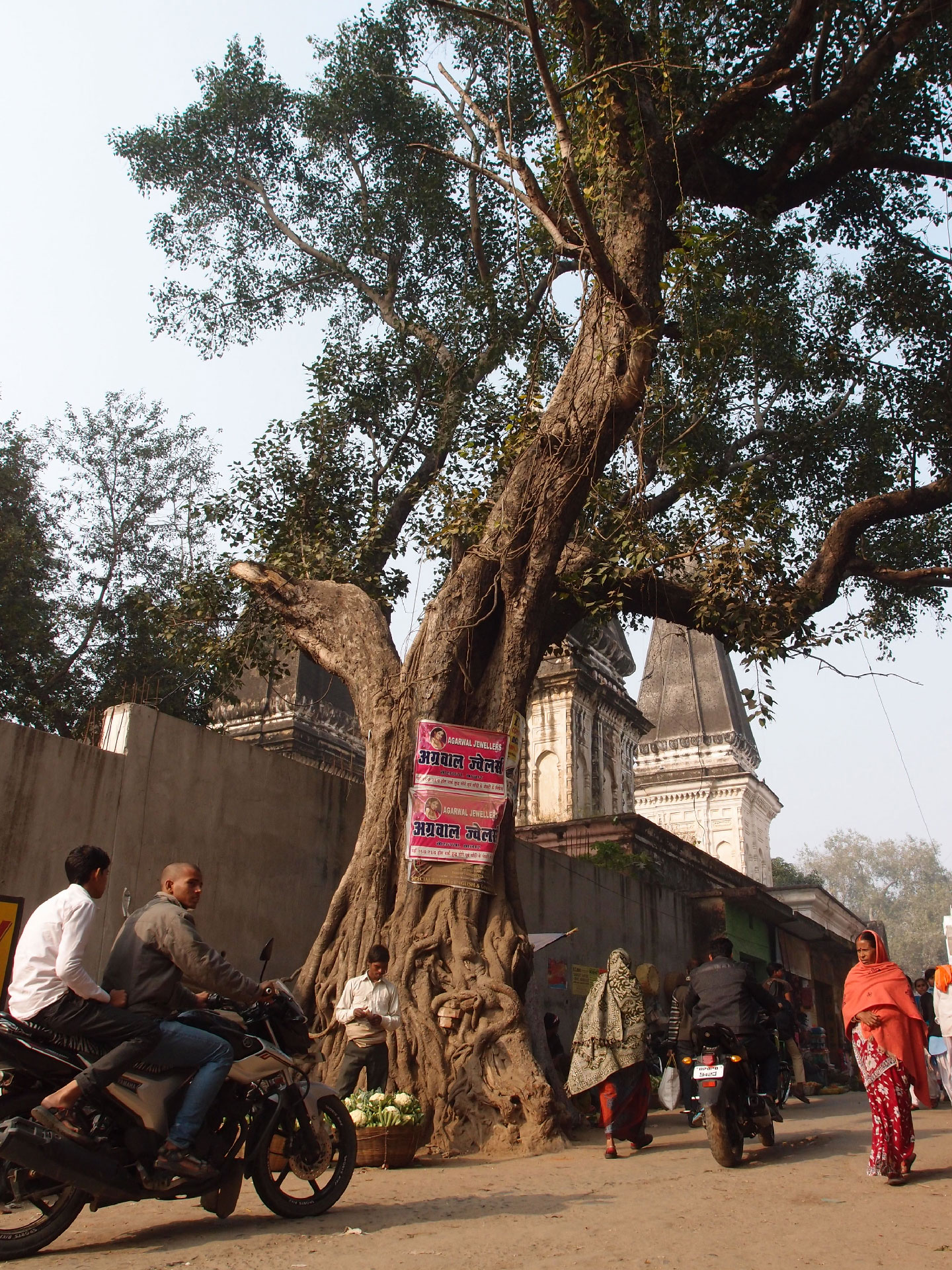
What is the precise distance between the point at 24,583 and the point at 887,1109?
45.2 feet

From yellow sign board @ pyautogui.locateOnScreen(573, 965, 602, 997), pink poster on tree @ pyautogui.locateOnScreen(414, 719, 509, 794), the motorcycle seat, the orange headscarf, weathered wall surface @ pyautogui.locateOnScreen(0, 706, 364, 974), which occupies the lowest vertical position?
the motorcycle seat

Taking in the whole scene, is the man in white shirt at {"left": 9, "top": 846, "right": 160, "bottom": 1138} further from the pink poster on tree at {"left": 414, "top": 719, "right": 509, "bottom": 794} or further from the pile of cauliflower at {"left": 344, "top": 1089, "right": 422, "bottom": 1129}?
the pink poster on tree at {"left": 414, "top": 719, "right": 509, "bottom": 794}

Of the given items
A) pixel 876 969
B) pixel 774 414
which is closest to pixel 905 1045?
pixel 876 969

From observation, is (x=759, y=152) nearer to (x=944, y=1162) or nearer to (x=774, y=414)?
(x=774, y=414)

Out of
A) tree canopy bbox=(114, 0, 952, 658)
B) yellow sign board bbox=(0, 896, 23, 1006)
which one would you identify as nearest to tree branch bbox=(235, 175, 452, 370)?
tree canopy bbox=(114, 0, 952, 658)

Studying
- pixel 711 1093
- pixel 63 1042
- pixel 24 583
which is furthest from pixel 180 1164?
pixel 24 583

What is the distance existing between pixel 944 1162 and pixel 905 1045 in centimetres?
107

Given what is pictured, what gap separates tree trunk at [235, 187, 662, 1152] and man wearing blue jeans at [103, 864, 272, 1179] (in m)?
2.91

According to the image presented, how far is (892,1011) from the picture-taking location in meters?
5.89

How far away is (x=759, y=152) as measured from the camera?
10.9m

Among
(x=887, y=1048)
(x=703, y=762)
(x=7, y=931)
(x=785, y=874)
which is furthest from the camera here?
(x=785, y=874)

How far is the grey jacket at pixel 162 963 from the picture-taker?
4016mm

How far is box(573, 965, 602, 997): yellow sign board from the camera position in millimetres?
11992

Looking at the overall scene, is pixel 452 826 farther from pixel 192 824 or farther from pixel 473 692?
pixel 192 824
